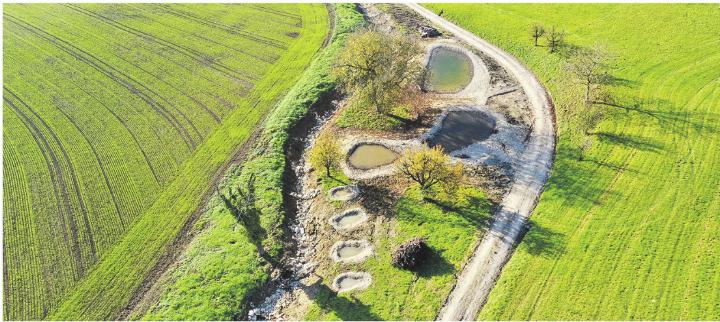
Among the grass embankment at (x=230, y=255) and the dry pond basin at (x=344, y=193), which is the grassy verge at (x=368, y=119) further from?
the dry pond basin at (x=344, y=193)

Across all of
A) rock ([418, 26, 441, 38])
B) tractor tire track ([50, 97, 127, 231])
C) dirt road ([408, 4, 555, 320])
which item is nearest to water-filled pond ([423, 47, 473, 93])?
rock ([418, 26, 441, 38])

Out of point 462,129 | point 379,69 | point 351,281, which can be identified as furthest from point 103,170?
point 462,129

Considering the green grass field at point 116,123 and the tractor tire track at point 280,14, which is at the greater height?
the tractor tire track at point 280,14

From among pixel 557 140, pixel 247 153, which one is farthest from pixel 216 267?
pixel 557 140

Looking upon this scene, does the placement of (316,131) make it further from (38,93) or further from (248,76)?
(38,93)

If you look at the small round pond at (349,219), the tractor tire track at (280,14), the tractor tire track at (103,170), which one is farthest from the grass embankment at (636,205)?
the tractor tire track at (280,14)

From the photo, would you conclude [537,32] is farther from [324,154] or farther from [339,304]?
[339,304]
